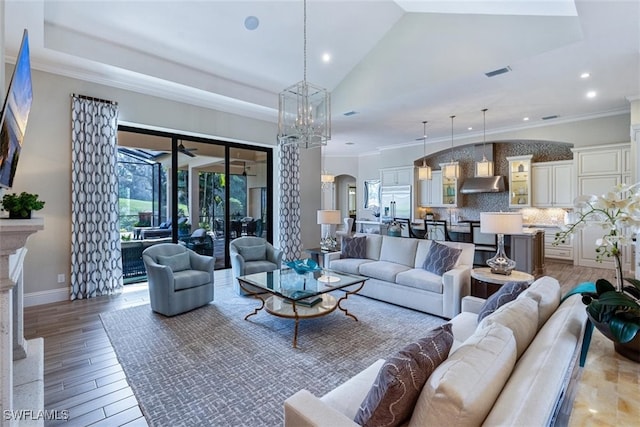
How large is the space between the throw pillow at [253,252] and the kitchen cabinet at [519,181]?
646 cm

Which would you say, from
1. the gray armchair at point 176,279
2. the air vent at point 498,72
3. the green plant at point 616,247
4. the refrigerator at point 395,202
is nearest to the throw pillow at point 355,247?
the gray armchair at point 176,279

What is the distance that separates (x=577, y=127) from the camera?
657 centimetres

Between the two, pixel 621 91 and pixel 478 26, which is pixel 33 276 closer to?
pixel 478 26

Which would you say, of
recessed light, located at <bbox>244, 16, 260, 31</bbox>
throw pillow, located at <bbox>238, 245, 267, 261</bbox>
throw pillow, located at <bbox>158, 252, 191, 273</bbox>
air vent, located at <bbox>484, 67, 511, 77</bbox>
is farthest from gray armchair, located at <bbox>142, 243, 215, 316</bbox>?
air vent, located at <bbox>484, 67, 511, 77</bbox>

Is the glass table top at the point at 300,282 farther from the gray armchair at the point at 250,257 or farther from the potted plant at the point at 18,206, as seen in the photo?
the potted plant at the point at 18,206

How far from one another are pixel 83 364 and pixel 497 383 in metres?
3.25

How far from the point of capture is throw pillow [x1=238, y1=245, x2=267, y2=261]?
16.3 feet

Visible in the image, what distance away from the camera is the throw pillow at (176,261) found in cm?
409

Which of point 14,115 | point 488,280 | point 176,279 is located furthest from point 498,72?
point 14,115

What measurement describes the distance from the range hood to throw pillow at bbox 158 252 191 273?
7.10 m

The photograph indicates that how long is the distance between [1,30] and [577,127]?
902cm

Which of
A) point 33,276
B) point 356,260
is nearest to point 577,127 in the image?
point 356,260

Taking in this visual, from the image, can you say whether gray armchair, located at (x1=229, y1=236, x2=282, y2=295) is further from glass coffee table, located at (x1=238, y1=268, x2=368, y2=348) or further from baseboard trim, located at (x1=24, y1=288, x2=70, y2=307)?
baseboard trim, located at (x1=24, y1=288, x2=70, y2=307)

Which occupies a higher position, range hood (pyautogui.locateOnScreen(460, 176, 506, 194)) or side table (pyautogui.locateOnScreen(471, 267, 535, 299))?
range hood (pyautogui.locateOnScreen(460, 176, 506, 194))
